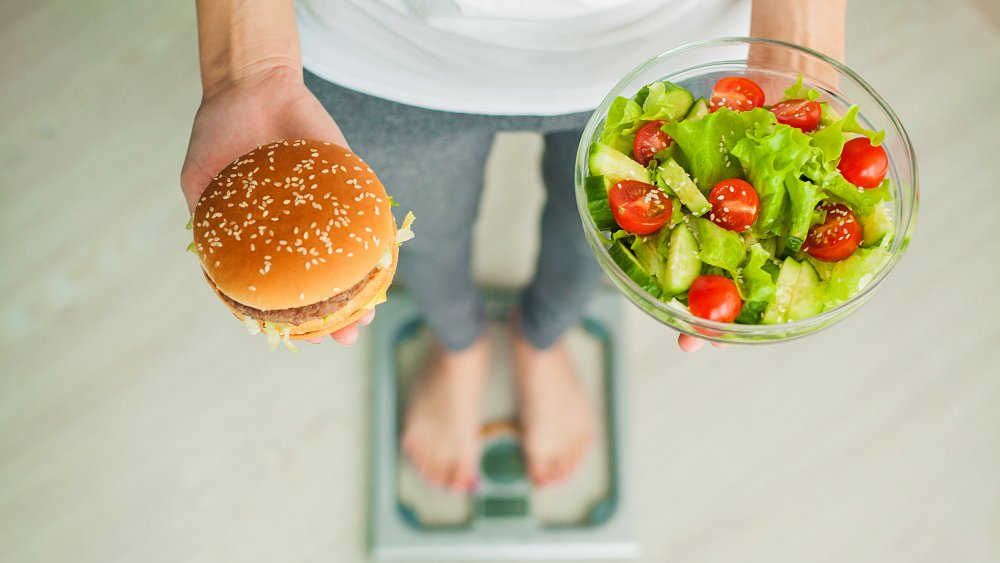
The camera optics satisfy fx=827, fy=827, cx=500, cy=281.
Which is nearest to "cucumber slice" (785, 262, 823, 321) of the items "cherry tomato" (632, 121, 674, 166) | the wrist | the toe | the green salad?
the green salad

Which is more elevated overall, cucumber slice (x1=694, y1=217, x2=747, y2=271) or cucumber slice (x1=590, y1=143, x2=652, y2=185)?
cucumber slice (x1=590, y1=143, x2=652, y2=185)

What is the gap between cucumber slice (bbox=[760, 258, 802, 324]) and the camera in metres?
0.90

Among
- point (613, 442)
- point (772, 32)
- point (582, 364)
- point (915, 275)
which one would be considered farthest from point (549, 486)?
point (772, 32)

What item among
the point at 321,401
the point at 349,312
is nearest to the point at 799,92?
the point at 349,312

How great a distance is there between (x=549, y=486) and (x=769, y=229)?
1.02 meters

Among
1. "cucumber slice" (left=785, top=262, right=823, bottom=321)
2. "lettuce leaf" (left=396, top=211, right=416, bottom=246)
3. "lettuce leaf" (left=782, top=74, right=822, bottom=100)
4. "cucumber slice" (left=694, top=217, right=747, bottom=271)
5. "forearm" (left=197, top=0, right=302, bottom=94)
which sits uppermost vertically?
"forearm" (left=197, top=0, right=302, bottom=94)

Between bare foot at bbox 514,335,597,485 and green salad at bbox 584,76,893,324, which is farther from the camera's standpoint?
bare foot at bbox 514,335,597,485

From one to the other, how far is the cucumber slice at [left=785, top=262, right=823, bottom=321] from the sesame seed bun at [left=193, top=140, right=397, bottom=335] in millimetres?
488

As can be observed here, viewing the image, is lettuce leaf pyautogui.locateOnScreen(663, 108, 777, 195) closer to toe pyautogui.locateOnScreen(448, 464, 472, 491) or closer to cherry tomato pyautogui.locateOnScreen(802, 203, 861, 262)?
cherry tomato pyautogui.locateOnScreen(802, 203, 861, 262)

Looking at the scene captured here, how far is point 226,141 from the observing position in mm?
1076

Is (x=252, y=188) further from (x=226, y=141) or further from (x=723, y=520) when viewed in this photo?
(x=723, y=520)

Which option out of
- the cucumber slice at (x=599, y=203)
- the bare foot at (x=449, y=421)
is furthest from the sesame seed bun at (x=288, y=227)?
the bare foot at (x=449, y=421)

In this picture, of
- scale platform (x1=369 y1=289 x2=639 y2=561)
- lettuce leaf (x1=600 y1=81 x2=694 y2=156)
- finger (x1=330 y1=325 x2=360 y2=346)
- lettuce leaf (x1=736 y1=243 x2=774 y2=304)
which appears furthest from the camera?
scale platform (x1=369 y1=289 x2=639 y2=561)

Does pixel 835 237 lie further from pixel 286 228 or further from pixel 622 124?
pixel 286 228
